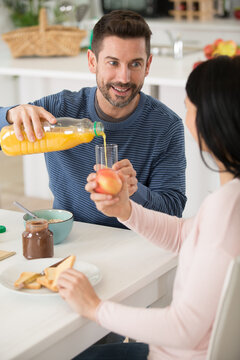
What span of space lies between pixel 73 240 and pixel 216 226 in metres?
0.63

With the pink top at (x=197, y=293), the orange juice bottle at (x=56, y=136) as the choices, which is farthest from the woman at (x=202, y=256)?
the orange juice bottle at (x=56, y=136)

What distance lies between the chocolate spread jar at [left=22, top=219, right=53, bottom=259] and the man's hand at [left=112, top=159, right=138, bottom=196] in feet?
0.77

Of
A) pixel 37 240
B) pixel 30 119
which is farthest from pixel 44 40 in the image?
pixel 37 240

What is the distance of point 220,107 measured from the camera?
1108mm

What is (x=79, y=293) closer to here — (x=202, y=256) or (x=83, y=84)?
(x=202, y=256)

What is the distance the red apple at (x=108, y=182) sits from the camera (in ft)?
4.50

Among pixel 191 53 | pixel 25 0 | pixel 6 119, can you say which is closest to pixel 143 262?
pixel 6 119

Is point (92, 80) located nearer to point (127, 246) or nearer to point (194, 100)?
point (127, 246)

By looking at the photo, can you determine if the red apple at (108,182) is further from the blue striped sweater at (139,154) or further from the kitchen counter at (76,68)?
the kitchen counter at (76,68)

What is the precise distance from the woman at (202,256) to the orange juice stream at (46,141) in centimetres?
49

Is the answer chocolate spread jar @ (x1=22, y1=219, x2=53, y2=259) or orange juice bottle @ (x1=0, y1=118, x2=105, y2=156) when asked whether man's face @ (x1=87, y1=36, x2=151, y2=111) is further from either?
chocolate spread jar @ (x1=22, y1=219, x2=53, y2=259)

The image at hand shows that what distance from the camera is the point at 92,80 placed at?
139 inches

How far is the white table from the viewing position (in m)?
1.15

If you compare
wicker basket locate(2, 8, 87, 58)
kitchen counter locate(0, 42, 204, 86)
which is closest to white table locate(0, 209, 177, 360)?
kitchen counter locate(0, 42, 204, 86)
